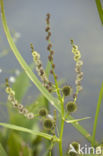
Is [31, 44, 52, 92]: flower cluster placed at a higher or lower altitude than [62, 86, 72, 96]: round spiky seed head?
higher

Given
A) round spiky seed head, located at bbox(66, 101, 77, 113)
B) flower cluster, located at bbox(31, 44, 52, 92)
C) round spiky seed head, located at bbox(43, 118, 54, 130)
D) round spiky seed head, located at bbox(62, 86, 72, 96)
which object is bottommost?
round spiky seed head, located at bbox(43, 118, 54, 130)

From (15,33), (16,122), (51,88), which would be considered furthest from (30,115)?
(15,33)

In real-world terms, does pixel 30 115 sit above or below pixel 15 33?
below

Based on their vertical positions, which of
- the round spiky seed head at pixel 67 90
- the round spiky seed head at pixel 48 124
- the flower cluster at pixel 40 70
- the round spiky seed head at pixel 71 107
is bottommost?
the round spiky seed head at pixel 48 124

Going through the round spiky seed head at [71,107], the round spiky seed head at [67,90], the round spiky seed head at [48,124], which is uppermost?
the round spiky seed head at [67,90]

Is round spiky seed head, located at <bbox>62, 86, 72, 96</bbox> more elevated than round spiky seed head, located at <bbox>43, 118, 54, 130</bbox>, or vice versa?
round spiky seed head, located at <bbox>62, 86, 72, 96</bbox>

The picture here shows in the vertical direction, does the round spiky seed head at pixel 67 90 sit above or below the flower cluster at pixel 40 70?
below

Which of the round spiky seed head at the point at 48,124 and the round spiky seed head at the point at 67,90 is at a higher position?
the round spiky seed head at the point at 67,90

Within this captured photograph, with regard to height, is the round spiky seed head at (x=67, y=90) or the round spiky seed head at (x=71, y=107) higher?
the round spiky seed head at (x=67, y=90)

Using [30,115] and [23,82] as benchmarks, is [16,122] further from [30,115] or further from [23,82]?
[30,115]

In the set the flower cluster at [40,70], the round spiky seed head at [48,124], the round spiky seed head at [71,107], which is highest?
the flower cluster at [40,70]

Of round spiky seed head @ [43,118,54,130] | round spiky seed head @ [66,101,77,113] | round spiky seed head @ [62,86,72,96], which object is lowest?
round spiky seed head @ [43,118,54,130]
